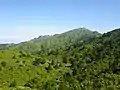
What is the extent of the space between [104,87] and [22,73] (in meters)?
61.6

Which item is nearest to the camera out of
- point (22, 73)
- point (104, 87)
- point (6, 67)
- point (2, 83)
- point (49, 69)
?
point (104, 87)

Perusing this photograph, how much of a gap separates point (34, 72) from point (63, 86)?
142ft

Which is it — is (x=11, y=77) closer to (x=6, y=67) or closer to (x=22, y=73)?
(x=22, y=73)

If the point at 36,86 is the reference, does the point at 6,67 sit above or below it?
above

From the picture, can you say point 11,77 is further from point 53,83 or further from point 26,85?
point 53,83

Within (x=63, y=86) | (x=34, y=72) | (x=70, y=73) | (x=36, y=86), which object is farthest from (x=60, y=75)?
(x=63, y=86)

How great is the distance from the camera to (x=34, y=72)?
183 m

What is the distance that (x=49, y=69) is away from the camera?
198625 mm

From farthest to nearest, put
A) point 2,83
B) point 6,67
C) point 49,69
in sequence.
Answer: point 49,69 → point 6,67 → point 2,83

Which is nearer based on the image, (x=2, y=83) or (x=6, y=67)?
(x=2, y=83)

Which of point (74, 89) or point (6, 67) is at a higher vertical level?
point (6, 67)

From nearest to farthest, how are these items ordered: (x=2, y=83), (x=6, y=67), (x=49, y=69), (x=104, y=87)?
1. (x=104, y=87)
2. (x=2, y=83)
3. (x=6, y=67)
4. (x=49, y=69)

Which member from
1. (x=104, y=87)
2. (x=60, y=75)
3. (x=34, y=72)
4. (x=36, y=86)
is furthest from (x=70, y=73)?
(x=104, y=87)

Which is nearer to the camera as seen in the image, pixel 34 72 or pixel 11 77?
pixel 11 77
